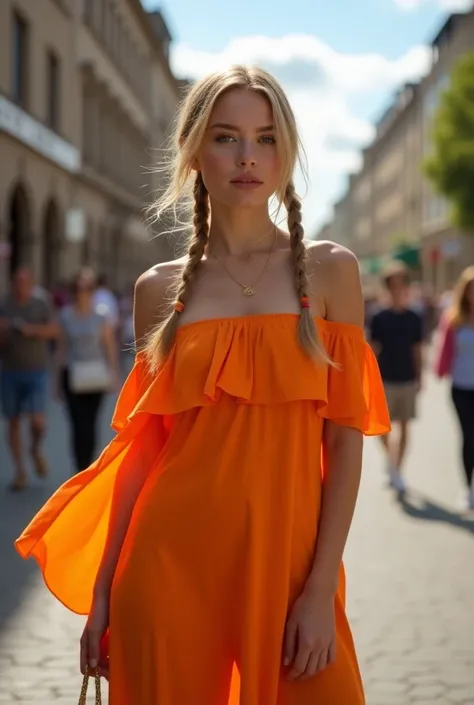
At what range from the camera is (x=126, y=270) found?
164 feet

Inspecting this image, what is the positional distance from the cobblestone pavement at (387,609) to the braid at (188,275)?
2554 millimetres

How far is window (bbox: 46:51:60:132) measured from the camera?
2984 cm

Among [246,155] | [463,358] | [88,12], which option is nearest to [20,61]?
[88,12]

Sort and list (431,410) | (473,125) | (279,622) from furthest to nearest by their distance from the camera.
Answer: (473,125)
(431,410)
(279,622)

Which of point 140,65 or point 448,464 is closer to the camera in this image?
point 448,464

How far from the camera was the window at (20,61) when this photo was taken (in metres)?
25.9

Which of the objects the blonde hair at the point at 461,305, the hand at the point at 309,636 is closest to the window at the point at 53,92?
the blonde hair at the point at 461,305

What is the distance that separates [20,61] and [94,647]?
25.7m

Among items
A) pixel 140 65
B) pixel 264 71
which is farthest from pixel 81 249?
pixel 264 71

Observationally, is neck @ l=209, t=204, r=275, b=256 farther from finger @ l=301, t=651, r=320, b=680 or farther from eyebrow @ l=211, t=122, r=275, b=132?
finger @ l=301, t=651, r=320, b=680

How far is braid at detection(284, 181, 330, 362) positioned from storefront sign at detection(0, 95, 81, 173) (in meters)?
21.7

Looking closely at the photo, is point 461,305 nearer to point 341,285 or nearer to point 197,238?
point 197,238

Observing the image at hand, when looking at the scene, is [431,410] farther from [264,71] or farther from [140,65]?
[140,65]

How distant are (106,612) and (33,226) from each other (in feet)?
85.8
